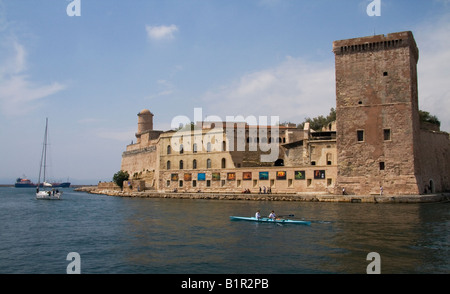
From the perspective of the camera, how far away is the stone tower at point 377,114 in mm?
30516

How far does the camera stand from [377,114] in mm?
31406

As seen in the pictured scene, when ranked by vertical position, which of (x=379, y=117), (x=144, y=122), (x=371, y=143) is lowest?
(x=371, y=143)

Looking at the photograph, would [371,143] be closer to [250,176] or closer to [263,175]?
[263,175]

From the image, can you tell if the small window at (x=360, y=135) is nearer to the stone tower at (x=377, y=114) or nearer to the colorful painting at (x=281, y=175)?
the stone tower at (x=377, y=114)

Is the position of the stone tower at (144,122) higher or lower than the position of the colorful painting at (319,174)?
higher

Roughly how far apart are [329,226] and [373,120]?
15.5 m

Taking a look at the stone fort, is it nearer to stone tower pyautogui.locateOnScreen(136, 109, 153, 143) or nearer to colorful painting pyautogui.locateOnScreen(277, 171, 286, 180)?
colorful painting pyautogui.locateOnScreen(277, 171, 286, 180)

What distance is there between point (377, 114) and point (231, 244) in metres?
21.0

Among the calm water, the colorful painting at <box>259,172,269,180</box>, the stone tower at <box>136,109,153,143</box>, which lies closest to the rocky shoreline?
the colorful painting at <box>259,172,269,180</box>

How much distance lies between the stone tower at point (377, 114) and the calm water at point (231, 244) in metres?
6.74

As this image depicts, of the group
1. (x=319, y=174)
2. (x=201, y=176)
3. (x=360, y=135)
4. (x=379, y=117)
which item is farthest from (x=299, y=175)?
(x=201, y=176)

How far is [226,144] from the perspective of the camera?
4353 centimetres

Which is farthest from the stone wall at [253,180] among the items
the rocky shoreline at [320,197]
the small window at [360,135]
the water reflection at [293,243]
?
the water reflection at [293,243]
